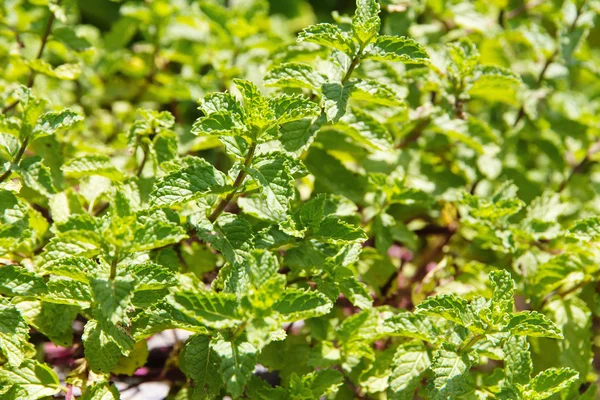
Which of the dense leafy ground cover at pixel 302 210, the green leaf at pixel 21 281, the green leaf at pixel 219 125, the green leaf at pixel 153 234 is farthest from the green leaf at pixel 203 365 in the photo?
the green leaf at pixel 219 125

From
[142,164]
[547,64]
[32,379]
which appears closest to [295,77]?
[142,164]

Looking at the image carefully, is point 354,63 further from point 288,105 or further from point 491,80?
point 491,80

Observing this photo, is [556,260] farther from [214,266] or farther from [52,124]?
[52,124]

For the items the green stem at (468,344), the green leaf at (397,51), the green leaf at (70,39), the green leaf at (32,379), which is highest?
the green leaf at (397,51)

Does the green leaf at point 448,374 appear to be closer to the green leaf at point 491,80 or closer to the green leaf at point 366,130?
the green leaf at point 366,130

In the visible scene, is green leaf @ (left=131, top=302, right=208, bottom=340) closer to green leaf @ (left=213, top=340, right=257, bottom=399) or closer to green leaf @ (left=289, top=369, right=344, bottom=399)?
green leaf @ (left=213, top=340, right=257, bottom=399)

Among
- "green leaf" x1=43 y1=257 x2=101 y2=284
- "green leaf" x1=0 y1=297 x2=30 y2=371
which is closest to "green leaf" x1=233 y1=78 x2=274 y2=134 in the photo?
"green leaf" x1=43 y1=257 x2=101 y2=284

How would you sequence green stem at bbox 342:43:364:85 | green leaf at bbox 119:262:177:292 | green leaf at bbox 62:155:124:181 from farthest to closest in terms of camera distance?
1. green leaf at bbox 62:155:124:181
2. green stem at bbox 342:43:364:85
3. green leaf at bbox 119:262:177:292
